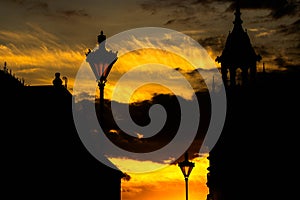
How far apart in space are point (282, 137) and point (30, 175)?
1084 inches

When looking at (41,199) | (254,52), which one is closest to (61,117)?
(41,199)

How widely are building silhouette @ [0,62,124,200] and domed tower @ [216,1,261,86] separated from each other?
20207 millimetres

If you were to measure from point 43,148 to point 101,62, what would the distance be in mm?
15076

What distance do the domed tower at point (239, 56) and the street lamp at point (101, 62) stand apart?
38.7 meters

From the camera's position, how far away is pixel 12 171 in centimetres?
3092

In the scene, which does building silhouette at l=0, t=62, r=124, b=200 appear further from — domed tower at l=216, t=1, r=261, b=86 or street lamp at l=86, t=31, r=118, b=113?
domed tower at l=216, t=1, r=261, b=86

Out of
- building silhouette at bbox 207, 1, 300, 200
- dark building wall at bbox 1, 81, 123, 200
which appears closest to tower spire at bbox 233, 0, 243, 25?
building silhouette at bbox 207, 1, 300, 200

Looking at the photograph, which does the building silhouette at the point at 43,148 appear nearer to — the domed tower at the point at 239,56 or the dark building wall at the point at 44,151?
the dark building wall at the point at 44,151

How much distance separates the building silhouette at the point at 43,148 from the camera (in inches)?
1248

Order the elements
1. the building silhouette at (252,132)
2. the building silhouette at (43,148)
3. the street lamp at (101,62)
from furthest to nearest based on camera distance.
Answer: the building silhouette at (252,132) < the building silhouette at (43,148) < the street lamp at (101,62)

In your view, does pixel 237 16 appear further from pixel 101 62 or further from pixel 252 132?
pixel 101 62

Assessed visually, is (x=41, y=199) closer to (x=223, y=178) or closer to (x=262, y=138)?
(x=262, y=138)

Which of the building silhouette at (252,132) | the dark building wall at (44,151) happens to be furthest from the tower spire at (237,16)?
A: the dark building wall at (44,151)

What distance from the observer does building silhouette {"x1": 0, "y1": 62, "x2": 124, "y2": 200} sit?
3169 centimetres
